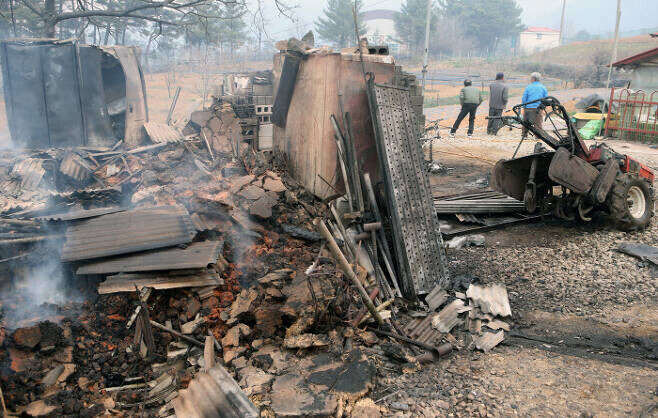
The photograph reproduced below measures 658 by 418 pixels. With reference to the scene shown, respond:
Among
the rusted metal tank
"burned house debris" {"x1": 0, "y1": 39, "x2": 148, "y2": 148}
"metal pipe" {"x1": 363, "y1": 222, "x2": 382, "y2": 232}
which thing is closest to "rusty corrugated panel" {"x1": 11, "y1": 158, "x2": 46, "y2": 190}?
"burned house debris" {"x1": 0, "y1": 39, "x2": 148, "y2": 148}

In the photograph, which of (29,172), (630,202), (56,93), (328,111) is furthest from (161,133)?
(630,202)

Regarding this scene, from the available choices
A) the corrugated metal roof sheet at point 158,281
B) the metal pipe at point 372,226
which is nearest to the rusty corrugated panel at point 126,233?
the corrugated metal roof sheet at point 158,281

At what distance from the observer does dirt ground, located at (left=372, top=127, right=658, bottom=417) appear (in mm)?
3260

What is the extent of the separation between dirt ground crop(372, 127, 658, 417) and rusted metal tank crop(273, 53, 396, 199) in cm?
210

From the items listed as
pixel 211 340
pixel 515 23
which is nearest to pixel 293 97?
pixel 211 340

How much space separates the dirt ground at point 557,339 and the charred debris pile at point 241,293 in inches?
12.5

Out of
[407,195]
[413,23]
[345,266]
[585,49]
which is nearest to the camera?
[345,266]

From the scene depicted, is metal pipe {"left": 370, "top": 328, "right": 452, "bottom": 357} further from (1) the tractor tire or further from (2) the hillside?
(2) the hillside

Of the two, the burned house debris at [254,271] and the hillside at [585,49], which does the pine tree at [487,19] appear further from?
the burned house debris at [254,271]

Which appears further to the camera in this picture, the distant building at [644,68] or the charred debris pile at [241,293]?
the distant building at [644,68]

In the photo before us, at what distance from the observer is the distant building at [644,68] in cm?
1556

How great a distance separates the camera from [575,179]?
21.1 ft

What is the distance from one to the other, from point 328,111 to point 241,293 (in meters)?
3.01

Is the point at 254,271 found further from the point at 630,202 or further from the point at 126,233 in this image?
the point at 630,202
